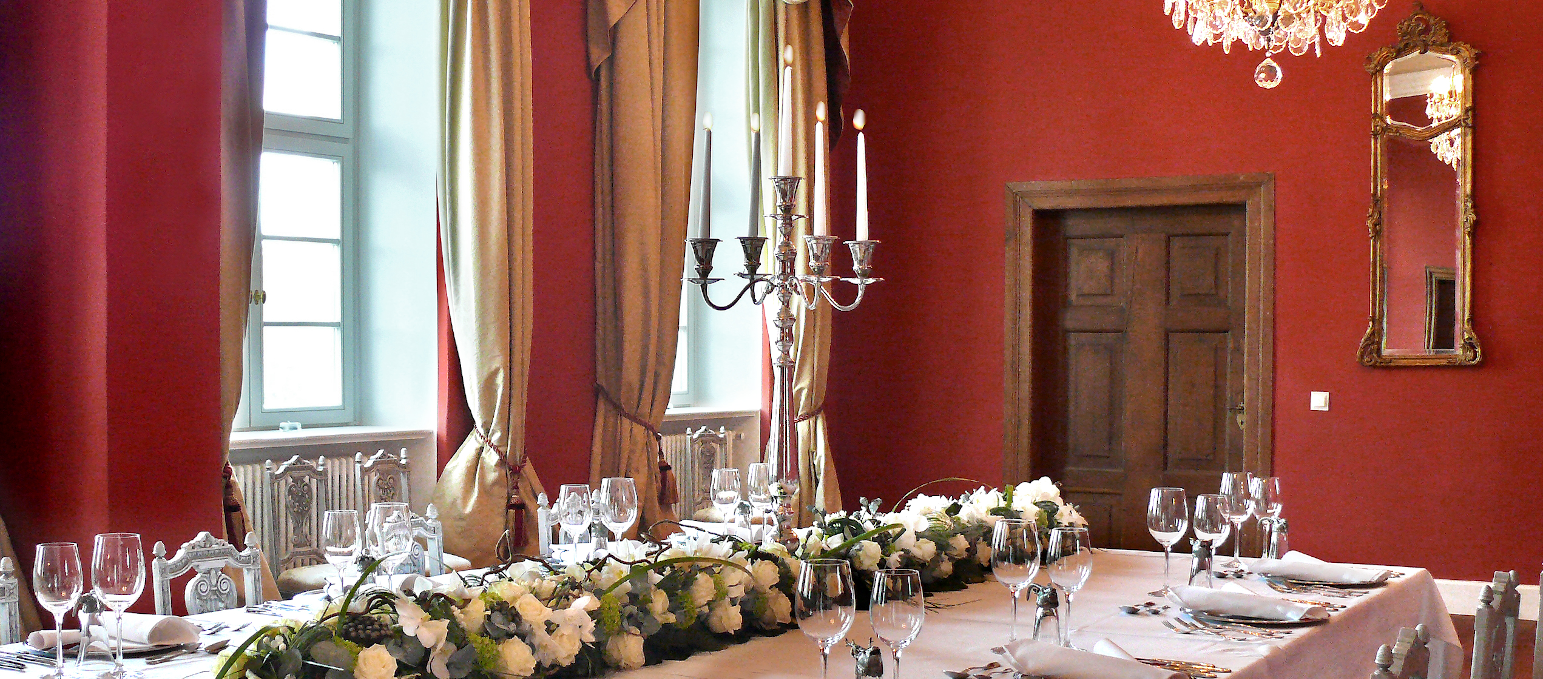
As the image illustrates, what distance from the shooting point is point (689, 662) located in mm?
2084

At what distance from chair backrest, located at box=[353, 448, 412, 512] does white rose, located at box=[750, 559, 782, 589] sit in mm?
2535

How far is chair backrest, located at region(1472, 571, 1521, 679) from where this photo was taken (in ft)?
6.37

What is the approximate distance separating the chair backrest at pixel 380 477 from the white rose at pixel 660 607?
2643mm

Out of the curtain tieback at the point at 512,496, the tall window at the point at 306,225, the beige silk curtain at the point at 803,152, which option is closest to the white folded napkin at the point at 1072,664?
the curtain tieback at the point at 512,496

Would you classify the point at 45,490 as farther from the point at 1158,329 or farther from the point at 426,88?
the point at 1158,329

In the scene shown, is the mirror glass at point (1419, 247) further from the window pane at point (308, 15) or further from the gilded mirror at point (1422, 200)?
the window pane at point (308, 15)

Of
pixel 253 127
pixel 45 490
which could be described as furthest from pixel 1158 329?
pixel 45 490

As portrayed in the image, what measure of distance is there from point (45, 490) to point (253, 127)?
4.20 feet

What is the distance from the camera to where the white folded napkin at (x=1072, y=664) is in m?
1.93

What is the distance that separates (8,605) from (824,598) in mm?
1779

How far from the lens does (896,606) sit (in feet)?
5.69

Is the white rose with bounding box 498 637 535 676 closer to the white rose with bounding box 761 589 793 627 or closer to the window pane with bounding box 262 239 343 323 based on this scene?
the white rose with bounding box 761 589 793 627

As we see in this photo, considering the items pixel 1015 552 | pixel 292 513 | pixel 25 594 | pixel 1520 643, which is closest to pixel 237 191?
pixel 292 513

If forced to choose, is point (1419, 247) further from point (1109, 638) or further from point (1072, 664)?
point (1072, 664)
